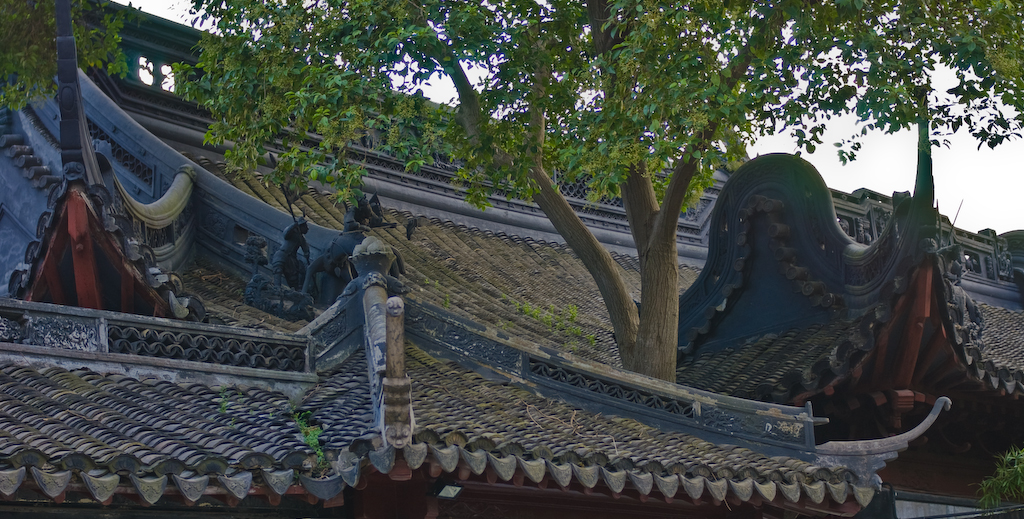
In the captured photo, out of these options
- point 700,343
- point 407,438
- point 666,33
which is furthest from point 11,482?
point 700,343

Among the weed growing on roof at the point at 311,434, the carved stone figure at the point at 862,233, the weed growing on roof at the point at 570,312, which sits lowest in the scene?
the weed growing on roof at the point at 311,434

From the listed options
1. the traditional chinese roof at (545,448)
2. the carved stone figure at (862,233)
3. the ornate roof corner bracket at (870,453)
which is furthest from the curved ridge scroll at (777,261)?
the traditional chinese roof at (545,448)

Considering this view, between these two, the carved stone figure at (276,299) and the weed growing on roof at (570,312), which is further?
the weed growing on roof at (570,312)

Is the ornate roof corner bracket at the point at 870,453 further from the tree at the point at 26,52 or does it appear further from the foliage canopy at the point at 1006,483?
the tree at the point at 26,52

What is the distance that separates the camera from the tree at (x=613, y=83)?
9180mm

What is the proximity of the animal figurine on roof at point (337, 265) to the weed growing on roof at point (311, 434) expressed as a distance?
208 cm

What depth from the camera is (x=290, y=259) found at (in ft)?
32.8

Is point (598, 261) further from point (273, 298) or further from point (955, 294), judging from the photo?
point (955, 294)

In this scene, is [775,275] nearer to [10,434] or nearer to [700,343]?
[700,343]

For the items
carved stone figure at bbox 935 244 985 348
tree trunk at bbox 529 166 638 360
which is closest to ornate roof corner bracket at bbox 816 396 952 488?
carved stone figure at bbox 935 244 985 348

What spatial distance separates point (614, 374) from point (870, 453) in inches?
75.7

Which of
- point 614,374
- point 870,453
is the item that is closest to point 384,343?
point 614,374

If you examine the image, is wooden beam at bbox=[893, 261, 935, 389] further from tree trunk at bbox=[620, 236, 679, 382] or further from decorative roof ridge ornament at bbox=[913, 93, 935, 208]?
tree trunk at bbox=[620, 236, 679, 382]

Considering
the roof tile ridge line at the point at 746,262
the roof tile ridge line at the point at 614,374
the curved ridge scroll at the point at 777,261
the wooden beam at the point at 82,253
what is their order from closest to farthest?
the wooden beam at the point at 82,253 → the roof tile ridge line at the point at 614,374 → the curved ridge scroll at the point at 777,261 → the roof tile ridge line at the point at 746,262
